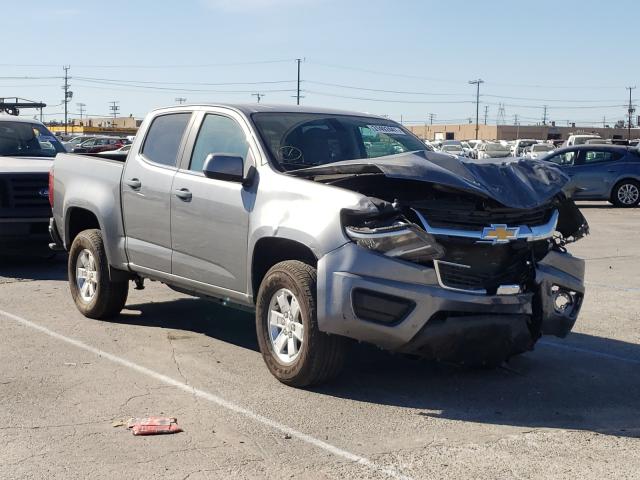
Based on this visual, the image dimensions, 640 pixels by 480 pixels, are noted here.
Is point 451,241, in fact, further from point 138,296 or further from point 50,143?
point 50,143

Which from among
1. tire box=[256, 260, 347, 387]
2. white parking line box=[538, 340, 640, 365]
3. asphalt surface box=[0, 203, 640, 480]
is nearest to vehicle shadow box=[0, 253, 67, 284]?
asphalt surface box=[0, 203, 640, 480]

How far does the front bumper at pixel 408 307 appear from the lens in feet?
17.9

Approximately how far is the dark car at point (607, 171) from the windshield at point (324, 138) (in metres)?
16.8

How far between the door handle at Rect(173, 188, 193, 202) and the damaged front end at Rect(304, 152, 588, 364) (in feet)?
4.58

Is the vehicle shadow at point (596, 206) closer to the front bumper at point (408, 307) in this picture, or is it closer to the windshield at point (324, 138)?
the windshield at point (324, 138)

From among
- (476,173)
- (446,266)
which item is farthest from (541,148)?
(446,266)

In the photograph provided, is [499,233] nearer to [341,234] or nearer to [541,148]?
[341,234]

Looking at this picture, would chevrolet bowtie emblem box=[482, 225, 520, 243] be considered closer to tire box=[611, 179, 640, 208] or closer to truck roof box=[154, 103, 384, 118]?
truck roof box=[154, 103, 384, 118]

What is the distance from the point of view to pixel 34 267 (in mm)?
12133

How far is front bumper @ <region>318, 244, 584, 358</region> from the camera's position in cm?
545

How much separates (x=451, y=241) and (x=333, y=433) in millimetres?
1411

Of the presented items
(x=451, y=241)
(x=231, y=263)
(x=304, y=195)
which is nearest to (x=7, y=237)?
(x=231, y=263)

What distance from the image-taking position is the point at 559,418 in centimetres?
546

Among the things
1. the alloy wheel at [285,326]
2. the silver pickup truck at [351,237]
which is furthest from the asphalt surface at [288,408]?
the silver pickup truck at [351,237]
